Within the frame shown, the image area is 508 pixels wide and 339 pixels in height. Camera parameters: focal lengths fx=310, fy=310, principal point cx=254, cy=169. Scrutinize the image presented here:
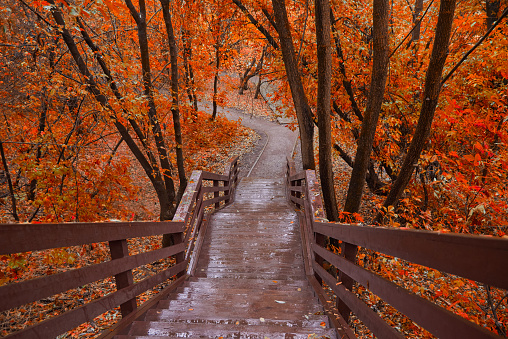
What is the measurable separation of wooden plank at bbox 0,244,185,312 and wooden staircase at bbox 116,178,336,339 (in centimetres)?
52

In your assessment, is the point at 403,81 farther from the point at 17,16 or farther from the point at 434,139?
the point at 17,16

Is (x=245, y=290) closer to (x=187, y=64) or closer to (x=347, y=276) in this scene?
(x=347, y=276)

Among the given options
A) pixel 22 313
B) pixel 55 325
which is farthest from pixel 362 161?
pixel 22 313

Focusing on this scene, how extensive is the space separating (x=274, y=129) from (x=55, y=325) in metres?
21.8

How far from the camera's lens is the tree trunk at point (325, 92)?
5355mm

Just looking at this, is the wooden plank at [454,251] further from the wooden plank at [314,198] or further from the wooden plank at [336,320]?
the wooden plank at [314,198]

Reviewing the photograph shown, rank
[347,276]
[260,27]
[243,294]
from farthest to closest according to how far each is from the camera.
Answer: [260,27]
[243,294]
[347,276]

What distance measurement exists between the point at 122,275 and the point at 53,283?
881 millimetres

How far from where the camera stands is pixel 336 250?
236 inches

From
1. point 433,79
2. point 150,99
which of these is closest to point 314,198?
point 433,79

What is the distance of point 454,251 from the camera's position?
1.26 m

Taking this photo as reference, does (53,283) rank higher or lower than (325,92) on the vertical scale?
lower

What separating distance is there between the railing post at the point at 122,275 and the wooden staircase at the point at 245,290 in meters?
0.18

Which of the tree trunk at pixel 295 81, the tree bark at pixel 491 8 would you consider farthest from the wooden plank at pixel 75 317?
the tree bark at pixel 491 8
